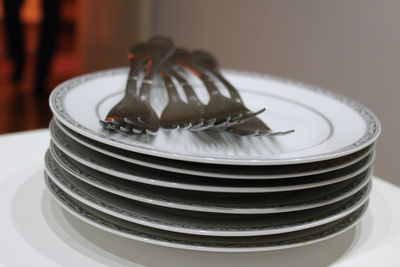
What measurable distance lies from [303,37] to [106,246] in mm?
878

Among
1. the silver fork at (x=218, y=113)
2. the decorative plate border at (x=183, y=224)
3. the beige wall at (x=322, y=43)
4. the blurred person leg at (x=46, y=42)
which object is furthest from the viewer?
the blurred person leg at (x=46, y=42)

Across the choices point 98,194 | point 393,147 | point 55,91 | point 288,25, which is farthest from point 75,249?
point 288,25

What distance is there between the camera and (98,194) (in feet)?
1.35

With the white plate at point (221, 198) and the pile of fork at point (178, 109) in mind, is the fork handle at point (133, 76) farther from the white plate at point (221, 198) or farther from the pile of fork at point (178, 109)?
the white plate at point (221, 198)

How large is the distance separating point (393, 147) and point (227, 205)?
0.72 m

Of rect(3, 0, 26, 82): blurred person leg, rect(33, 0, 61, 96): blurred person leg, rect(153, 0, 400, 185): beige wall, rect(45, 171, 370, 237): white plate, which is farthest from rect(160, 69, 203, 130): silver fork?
rect(3, 0, 26, 82): blurred person leg

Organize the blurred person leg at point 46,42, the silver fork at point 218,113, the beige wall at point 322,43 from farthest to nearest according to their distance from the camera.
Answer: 1. the blurred person leg at point 46,42
2. the beige wall at point 322,43
3. the silver fork at point 218,113

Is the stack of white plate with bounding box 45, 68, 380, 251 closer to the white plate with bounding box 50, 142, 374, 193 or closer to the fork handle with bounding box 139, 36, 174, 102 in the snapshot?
the white plate with bounding box 50, 142, 374, 193

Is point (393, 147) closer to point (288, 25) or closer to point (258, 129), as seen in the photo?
point (288, 25)

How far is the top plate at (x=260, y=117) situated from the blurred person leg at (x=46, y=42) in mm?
1611

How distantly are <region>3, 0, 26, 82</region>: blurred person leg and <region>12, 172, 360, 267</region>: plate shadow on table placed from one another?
75.2 inches

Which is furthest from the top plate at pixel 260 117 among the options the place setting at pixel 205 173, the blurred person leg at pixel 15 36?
the blurred person leg at pixel 15 36

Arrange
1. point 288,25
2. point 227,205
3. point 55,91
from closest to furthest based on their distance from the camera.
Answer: point 227,205, point 55,91, point 288,25

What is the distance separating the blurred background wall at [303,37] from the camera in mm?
1003
